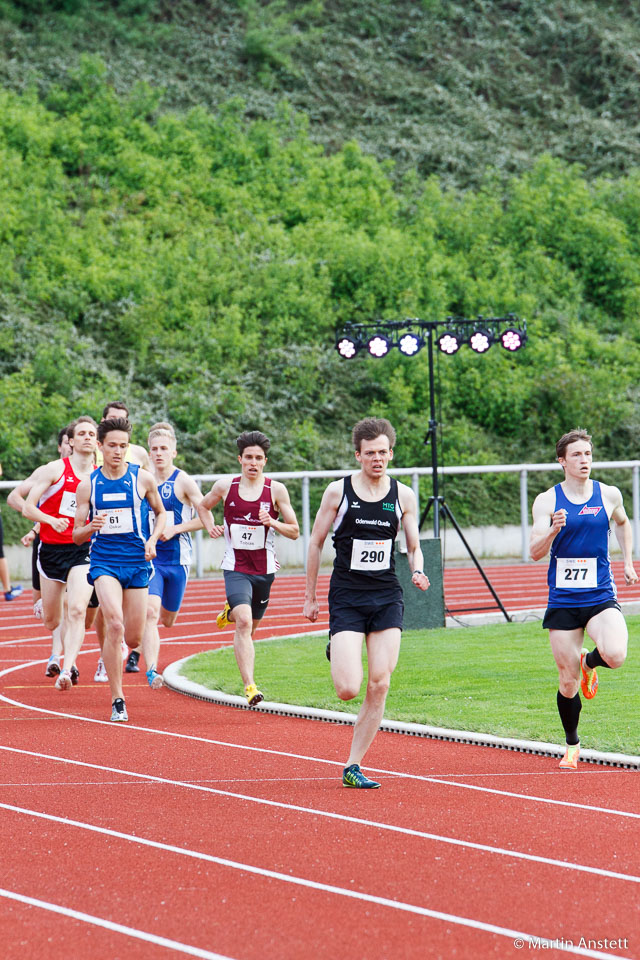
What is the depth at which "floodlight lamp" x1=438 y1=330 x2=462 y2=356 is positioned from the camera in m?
17.0

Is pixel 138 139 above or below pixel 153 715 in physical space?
above

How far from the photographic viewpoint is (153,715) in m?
10.4

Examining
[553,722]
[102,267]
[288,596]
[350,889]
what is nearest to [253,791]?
[350,889]

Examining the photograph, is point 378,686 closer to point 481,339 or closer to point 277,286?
point 481,339

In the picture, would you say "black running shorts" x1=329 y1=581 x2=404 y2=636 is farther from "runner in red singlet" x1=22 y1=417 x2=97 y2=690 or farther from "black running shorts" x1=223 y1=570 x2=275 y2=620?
"runner in red singlet" x1=22 y1=417 x2=97 y2=690

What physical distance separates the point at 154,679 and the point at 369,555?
4532 mm

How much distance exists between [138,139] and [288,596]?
1924cm

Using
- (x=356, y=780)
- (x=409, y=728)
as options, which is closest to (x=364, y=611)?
(x=356, y=780)

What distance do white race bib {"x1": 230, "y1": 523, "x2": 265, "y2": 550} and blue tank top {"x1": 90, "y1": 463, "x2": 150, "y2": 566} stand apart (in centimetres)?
99

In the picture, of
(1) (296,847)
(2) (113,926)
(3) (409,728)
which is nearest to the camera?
(2) (113,926)

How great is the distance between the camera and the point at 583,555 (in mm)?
8141

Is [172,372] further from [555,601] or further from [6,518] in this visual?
[555,601]

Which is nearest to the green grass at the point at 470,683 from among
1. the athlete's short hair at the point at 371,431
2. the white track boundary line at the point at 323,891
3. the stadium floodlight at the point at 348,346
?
the athlete's short hair at the point at 371,431

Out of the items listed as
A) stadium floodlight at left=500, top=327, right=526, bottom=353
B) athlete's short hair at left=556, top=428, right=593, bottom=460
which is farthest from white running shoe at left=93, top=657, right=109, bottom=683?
stadium floodlight at left=500, top=327, right=526, bottom=353
